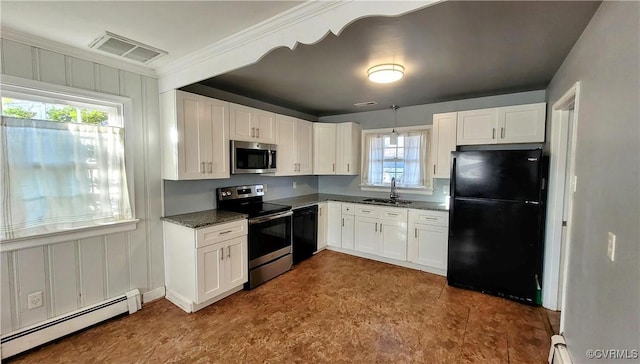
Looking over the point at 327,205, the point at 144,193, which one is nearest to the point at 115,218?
the point at 144,193

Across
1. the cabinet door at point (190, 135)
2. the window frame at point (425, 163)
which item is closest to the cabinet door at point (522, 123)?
the window frame at point (425, 163)

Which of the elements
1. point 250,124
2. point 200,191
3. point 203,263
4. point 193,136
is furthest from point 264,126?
point 203,263

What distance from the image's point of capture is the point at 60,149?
7.32 ft

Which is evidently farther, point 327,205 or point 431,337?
point 327,205

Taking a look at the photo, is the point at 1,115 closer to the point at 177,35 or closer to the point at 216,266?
the point at 177,35

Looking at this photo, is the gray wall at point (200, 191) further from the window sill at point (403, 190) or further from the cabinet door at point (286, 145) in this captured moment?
the window sill at point (403, 190)

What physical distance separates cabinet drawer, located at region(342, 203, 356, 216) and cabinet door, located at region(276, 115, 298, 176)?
98 cm

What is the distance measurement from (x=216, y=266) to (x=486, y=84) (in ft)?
12.1

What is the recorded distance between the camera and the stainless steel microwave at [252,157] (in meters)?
3.23

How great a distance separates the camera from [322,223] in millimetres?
4402

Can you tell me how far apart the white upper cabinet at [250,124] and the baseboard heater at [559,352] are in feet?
11.5

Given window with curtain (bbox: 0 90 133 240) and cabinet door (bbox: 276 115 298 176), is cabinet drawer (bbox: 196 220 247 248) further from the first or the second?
cabinet door (bbox: 276 115 298 176)

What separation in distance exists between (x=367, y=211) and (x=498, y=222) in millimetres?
1700

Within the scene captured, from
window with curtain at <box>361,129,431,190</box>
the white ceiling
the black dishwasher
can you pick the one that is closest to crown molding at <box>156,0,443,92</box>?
the white ceiling
